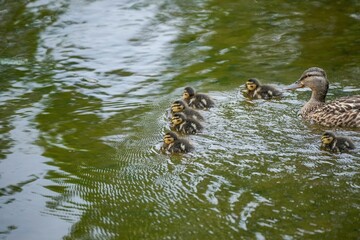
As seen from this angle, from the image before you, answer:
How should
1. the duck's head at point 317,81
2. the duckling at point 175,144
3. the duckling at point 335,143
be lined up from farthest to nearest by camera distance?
the duck's head at point 317,81, the duckling at point 175,144, the duckling at point 335,143

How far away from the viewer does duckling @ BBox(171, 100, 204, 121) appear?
17.0 feet

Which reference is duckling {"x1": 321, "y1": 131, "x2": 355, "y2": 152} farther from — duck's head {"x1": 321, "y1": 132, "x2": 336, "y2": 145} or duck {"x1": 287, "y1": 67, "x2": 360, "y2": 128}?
duck {"x1": 287, "y1": 67, "x2": 360, "y2": 128}

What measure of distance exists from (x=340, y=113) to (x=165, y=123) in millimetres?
1293

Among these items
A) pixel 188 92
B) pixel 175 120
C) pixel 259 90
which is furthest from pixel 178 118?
pixel 259 90

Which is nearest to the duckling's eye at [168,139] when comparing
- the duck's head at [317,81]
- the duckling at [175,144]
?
the duckling at [175,144]

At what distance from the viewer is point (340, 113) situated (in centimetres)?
505

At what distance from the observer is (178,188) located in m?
4.09

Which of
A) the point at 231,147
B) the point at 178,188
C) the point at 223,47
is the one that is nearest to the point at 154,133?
the point at 231,147

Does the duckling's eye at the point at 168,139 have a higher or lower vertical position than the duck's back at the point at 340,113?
higher

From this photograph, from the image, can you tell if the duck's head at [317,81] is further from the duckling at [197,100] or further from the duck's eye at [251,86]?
the duckling at [197,100]

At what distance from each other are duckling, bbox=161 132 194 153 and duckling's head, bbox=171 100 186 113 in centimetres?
64

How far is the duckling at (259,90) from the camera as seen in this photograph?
555 centimetres

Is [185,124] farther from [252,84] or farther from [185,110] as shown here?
[252,84]

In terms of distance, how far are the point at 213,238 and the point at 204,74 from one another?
3.10 metres
